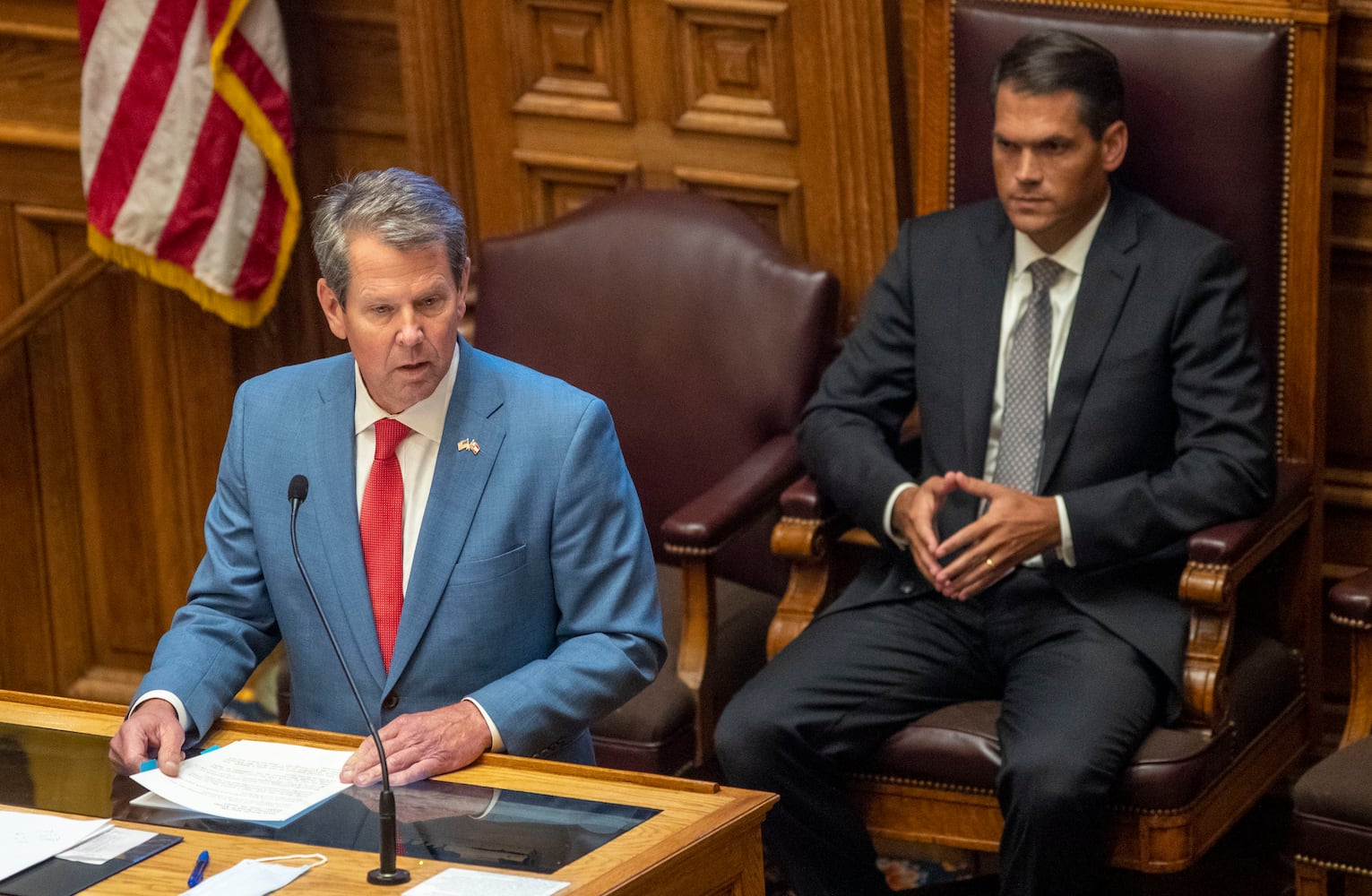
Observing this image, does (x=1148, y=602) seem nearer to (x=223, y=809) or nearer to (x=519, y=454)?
(x=519, y=454)

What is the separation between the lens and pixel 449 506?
8.10 ft

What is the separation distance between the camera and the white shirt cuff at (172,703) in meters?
2.33

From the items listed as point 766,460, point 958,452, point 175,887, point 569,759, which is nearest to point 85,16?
point 766,460

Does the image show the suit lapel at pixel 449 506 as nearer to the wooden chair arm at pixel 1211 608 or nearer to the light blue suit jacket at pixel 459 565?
the light blue suit jacket at pixel 459 565

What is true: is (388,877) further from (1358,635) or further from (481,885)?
(1358,635)

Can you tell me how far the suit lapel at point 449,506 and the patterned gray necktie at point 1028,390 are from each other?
1.14 m

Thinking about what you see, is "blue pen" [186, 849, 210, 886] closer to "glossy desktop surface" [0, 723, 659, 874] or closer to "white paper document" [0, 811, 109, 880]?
"glossy desktop surface" [0, 723, 659, 874]

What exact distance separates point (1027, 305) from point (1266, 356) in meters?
0.43

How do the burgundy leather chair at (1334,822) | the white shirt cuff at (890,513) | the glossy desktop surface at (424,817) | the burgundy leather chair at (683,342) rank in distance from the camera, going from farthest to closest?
the burgundy leather chair at (683,342) → the white shirt cuff at (890,513) → the burgundy leather chair at (1334,822) → the glossy desktop surface at (424,817)

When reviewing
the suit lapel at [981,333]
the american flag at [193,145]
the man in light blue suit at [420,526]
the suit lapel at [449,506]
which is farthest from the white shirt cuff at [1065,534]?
the american flag at [193,145]

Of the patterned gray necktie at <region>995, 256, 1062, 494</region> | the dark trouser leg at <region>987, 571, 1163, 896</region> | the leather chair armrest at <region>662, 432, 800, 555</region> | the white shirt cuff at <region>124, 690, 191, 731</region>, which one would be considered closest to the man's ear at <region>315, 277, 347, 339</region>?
the white shirt cuff at <region>124, 690, 191, 731</region>

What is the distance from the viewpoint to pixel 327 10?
4.32m

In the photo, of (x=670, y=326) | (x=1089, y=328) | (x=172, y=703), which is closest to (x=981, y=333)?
(x=1089, y=328)

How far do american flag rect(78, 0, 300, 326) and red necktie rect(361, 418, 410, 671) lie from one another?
71.3 inches
